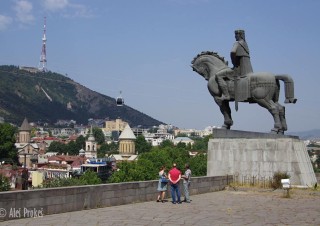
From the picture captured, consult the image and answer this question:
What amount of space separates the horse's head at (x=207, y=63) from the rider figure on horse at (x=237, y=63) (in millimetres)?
585

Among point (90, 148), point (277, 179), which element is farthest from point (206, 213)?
point (90, 148)

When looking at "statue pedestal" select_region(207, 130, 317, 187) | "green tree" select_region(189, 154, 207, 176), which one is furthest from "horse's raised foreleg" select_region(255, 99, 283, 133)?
"green tree" select_region(189, 154, 207, 176)

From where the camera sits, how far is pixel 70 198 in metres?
11.8

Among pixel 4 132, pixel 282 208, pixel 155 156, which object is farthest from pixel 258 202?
pixel 4 132

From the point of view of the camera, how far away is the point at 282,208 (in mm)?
13375

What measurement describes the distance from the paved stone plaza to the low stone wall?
26 centimetres

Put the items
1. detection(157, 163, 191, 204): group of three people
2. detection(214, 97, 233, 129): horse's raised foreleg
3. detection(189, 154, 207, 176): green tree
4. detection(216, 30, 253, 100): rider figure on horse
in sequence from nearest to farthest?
detection(157, 163, 191, 204): group of three people → detection(216, 30, 253, 100): rider figure on horse → detection(214, 97, 233, 129): horse's raised foreleg → detection(189, 154, 207, 176): green tree

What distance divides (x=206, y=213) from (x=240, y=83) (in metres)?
9.75

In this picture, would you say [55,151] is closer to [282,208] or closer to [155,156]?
[155,156]

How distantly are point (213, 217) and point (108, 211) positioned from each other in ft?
9.08

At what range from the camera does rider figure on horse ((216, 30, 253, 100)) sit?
20736 millimetres

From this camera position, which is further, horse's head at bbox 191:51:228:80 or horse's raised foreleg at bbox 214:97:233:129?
horse's head at bbox 191:51:228:80

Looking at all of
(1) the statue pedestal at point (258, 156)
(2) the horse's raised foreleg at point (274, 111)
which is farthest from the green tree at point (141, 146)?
(2) the horse's raised foreleg at point (274, 111)

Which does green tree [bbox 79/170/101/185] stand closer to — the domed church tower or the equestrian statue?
the equestrian statue
